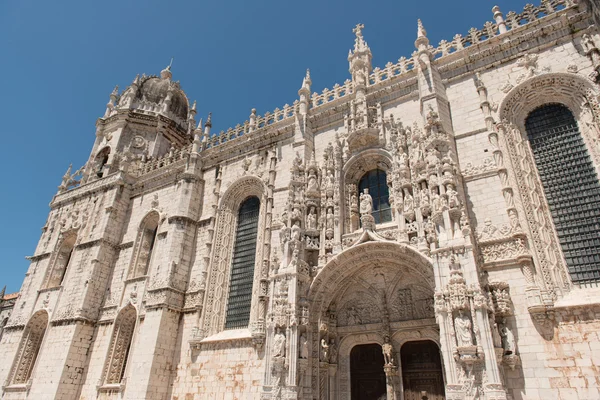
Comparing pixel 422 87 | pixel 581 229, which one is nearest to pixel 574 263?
pixel 581 229

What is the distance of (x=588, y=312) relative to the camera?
9578 millimetres

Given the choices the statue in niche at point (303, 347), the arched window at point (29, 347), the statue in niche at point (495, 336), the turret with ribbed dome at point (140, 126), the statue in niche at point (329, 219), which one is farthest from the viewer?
the turret with ribbed dome at point (140, 126)

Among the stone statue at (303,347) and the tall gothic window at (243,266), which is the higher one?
the tall gothic window at (243,266)

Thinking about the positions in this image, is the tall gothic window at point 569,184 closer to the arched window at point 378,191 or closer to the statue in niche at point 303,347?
the arched window at point 378,191

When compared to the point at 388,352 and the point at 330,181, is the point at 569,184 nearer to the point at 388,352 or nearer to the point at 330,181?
the point at 388,352

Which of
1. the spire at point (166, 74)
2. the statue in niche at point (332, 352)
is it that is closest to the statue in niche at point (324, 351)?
the statue in niche at point (332, 352)

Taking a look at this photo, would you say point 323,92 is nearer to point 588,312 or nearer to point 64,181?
point 588,312

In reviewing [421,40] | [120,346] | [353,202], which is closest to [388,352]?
[353,202]

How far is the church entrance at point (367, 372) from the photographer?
1234 centimetres

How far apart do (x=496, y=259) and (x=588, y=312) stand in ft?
7.76

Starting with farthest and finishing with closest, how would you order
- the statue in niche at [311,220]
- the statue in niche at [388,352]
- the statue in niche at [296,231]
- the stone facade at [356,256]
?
the statue in niche at [311,220]
the statue in niche at [296,231]
the statue in niche at [388,352]
the stone facade at [356,256]

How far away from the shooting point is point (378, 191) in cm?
1496

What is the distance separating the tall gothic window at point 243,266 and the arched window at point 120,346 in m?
5.22

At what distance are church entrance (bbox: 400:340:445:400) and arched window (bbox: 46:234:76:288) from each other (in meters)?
19.0
